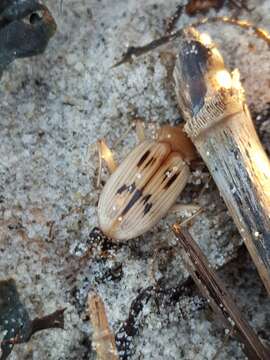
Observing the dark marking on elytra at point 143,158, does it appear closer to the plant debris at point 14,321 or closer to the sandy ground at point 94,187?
the sandy ground at point 94,187

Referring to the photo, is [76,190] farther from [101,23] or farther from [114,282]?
[101,23]

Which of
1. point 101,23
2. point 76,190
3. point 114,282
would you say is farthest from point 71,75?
point 114,282

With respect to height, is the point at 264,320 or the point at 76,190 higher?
the point at 76,190

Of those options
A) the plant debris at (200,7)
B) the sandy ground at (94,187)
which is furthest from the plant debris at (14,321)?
the plant debris at (200,7)

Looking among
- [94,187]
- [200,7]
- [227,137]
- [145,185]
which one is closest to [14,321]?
[94,187]

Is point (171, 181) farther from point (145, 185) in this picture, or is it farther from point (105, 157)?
point (105, 157)

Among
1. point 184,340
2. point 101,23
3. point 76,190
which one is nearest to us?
point 184,340
